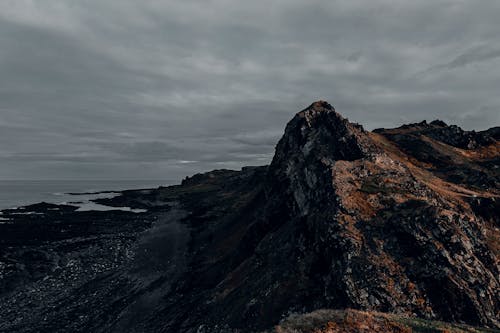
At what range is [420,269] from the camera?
2555 cm

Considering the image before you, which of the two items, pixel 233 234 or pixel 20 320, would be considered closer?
pixel 20 320

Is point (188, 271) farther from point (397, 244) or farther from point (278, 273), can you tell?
point (397, 244)

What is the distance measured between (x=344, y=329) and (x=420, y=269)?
535 inches

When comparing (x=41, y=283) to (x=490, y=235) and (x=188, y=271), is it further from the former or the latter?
(x=490, y=235)

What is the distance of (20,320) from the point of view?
41.8 m

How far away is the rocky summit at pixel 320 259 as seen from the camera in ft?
80.0

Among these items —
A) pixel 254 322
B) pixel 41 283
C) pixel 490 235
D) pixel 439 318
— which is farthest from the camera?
pixel 41 283

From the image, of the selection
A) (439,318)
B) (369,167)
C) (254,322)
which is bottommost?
(254,322)

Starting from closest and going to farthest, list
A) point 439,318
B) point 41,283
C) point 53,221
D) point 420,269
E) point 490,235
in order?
point 439,318
point 420,269
point 490,235
point 41,283
point 53,221

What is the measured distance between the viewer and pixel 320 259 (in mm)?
29375

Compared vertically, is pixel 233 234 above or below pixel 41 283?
above

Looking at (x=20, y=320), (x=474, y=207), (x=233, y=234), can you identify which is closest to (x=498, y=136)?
(x=474, y=207)

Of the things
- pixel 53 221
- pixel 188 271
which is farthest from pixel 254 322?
pixel 53 221

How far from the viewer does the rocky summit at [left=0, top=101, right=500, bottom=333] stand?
24375 mm
